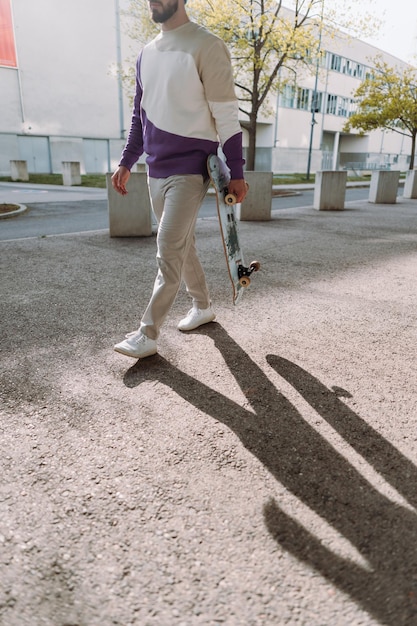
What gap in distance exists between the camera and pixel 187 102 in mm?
3008

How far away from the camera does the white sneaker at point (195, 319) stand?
395 centimetres

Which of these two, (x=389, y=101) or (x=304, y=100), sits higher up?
(x=304, y=100)

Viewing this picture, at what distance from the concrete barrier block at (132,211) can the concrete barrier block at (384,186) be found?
9960 mm

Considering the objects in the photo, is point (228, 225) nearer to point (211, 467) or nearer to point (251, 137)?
point (211, 467)

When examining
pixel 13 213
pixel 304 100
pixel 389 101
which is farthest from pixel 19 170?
pixel 304 100

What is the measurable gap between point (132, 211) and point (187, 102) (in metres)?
5.23

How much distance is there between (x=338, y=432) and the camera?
2.53 metres

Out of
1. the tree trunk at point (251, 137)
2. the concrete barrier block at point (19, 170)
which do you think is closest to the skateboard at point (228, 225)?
the tree trunk at point (251, 137)

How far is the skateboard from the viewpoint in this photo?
125 inches

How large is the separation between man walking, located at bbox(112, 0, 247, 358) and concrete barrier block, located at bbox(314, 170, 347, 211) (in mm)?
10496

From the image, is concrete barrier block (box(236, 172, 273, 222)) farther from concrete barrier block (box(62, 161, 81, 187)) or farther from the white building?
the white building

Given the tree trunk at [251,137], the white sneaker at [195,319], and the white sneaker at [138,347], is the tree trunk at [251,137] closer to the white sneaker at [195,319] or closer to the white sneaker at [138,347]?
the white sneaker at [195,319]

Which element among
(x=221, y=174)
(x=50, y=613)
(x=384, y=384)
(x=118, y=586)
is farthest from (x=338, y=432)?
(x=221, y=174)

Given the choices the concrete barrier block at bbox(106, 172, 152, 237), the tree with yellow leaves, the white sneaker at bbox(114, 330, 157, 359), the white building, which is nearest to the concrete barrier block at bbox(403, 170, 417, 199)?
the white building
